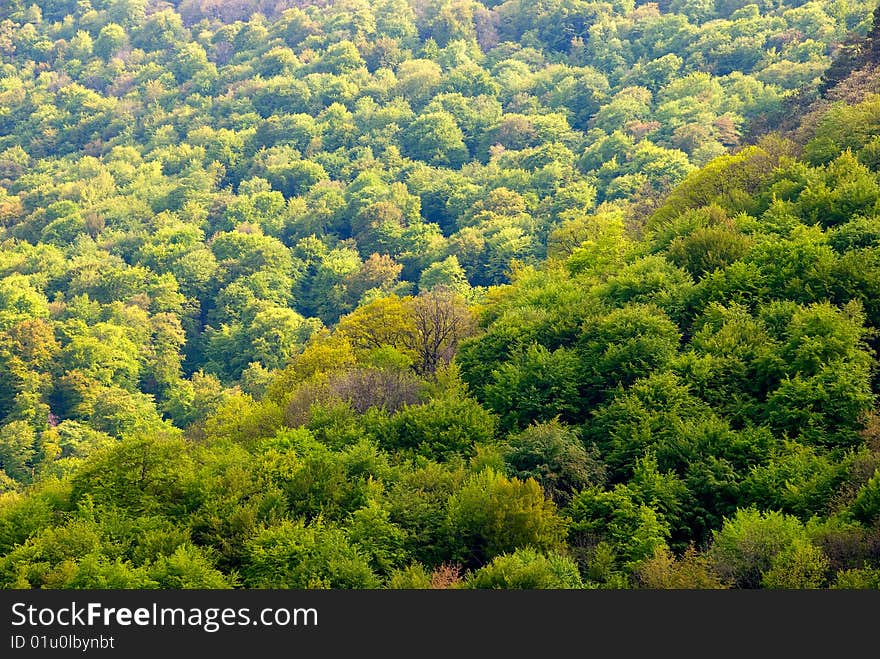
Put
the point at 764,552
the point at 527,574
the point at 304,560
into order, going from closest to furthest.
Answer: the point at 764,552, the point at 527,574, the point at 304,560

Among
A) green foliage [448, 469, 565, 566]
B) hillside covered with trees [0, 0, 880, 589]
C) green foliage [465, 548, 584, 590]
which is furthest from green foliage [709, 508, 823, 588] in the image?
green foliage [448, 469, 565, 566]

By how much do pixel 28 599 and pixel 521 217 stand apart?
347 ft

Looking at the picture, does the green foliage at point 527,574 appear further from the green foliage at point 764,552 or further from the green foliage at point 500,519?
the green foliage at point 764,552

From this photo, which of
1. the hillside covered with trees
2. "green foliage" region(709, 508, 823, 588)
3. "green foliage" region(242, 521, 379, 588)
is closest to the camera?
"green foliage" region(709, 508, 823, 588)

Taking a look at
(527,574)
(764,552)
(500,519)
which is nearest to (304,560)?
(500,519)

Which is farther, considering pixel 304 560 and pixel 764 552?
pixel 304 560

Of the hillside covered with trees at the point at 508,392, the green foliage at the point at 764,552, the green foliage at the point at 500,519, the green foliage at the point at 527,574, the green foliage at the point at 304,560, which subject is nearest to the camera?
the green foliage at the point at 764,552

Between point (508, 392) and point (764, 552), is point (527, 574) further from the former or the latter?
point (508, 392)

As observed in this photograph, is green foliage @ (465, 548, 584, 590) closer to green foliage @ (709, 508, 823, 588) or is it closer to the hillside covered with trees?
the hillside covered with trees

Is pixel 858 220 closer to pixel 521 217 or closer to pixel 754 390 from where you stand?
pixel 754 390

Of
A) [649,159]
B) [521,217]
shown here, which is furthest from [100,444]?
[649,159]

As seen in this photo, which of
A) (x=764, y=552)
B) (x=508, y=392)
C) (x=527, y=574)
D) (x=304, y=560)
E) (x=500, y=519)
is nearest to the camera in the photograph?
(x=764, y=552)

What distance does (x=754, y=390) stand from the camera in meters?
54.2

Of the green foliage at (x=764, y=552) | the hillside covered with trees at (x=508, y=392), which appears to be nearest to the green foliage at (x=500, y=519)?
the hillside covered with trees at (x=508, y=392)
